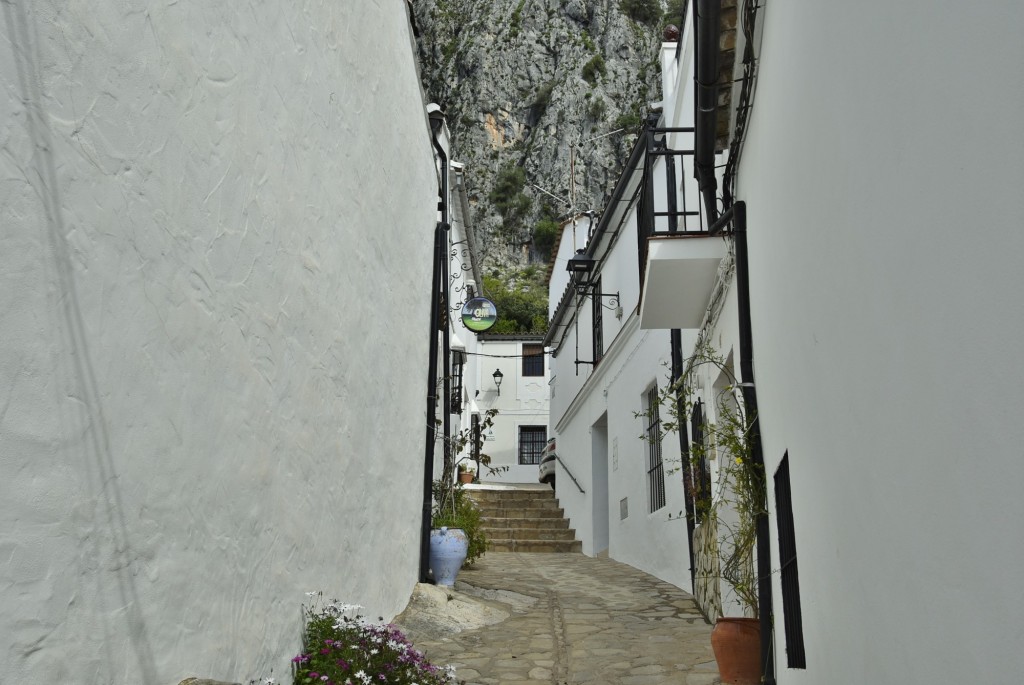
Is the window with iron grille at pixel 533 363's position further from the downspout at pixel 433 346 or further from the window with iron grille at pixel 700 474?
the window with iron grille at pixel 700 474

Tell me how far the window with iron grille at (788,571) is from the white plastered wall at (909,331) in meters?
0.51

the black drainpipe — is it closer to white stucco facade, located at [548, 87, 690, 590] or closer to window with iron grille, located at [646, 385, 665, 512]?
white stucco facade, located at [548, 87, 690, 590]

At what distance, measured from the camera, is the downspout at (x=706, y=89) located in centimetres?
504

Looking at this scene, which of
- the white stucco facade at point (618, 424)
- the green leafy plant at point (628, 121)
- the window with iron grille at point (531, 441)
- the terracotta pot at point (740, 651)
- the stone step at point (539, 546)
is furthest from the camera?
the green leafy plant at point (628, 121)

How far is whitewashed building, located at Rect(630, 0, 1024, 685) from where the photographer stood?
4.85ft

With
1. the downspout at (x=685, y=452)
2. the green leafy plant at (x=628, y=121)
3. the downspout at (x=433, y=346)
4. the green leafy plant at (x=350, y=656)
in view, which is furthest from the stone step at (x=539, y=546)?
the green leafy plant at (x=628, y=121)

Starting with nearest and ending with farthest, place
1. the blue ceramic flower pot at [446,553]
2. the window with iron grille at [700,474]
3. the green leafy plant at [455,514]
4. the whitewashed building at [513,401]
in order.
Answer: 1. the window with iron grille at [700,474]
2. the blue ceramic flower pot at [446,553]
3. the green leafy plant at [455,514]
4. the whitewashed building at [513,401]

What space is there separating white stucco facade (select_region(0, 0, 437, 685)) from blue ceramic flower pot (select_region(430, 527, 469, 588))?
252cm

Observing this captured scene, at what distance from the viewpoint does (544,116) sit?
140 ft

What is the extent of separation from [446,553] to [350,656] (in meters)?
3.94

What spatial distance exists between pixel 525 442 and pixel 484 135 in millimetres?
20206

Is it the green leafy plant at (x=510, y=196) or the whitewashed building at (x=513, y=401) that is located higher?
the green leafy plant at (x=510, y=196)

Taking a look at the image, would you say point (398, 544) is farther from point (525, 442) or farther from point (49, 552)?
point (525, 442)

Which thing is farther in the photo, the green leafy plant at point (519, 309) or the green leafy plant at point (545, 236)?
the green leafy plant at point (545, 236)
